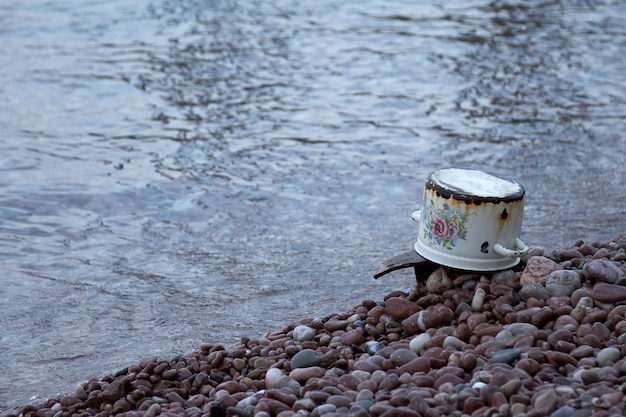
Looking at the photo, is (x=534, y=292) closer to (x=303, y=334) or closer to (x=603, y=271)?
(x=603, y=271)

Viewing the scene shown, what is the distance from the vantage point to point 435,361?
2.83 metres

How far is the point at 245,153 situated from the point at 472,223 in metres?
3.13

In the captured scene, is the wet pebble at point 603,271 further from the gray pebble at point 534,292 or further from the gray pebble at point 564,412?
the gray pebble at point 564,412

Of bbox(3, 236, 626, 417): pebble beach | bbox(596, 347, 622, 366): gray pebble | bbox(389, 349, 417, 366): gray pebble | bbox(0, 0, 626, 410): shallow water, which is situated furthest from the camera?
bbox(0, 0, 626, 410): shallow water

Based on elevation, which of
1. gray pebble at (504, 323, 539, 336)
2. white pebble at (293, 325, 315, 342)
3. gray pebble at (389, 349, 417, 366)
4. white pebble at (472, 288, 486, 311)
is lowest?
white pebble at (293, 325, 315, 342)

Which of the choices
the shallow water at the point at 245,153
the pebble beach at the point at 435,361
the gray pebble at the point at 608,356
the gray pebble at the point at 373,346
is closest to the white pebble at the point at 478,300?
the pebble beach at the point at 435,361

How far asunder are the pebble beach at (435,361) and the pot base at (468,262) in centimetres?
4

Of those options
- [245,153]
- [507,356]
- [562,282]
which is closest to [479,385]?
[507,356]

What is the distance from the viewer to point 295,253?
15.5 feet

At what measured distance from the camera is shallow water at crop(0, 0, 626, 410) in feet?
13.6

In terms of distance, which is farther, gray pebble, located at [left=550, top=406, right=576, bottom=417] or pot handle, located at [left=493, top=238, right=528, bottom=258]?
pot handle, located at [left=493, top=238, right=528, bottom=258]

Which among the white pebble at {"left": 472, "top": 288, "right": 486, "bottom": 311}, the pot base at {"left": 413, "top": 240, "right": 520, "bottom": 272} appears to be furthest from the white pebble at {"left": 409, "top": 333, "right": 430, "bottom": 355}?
the pot base at {"left": 413, "top": 240, "right": 520, "bottom": 272}

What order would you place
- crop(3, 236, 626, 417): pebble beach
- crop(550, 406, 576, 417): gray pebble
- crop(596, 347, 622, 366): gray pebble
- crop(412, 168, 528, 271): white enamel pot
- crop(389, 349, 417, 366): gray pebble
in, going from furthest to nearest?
crop(412, 168, 528, 271): white enamel pot
crop(389, 349, 417, 366): gray pebble
crop(596, 347, 622, 366): gray pebble
crop(3, 236, 626, 417): pebble beach
crop(550, 406, 576, 417): gray pebble

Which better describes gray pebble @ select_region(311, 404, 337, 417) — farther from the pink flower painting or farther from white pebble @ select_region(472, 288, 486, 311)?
the pink flower painting
